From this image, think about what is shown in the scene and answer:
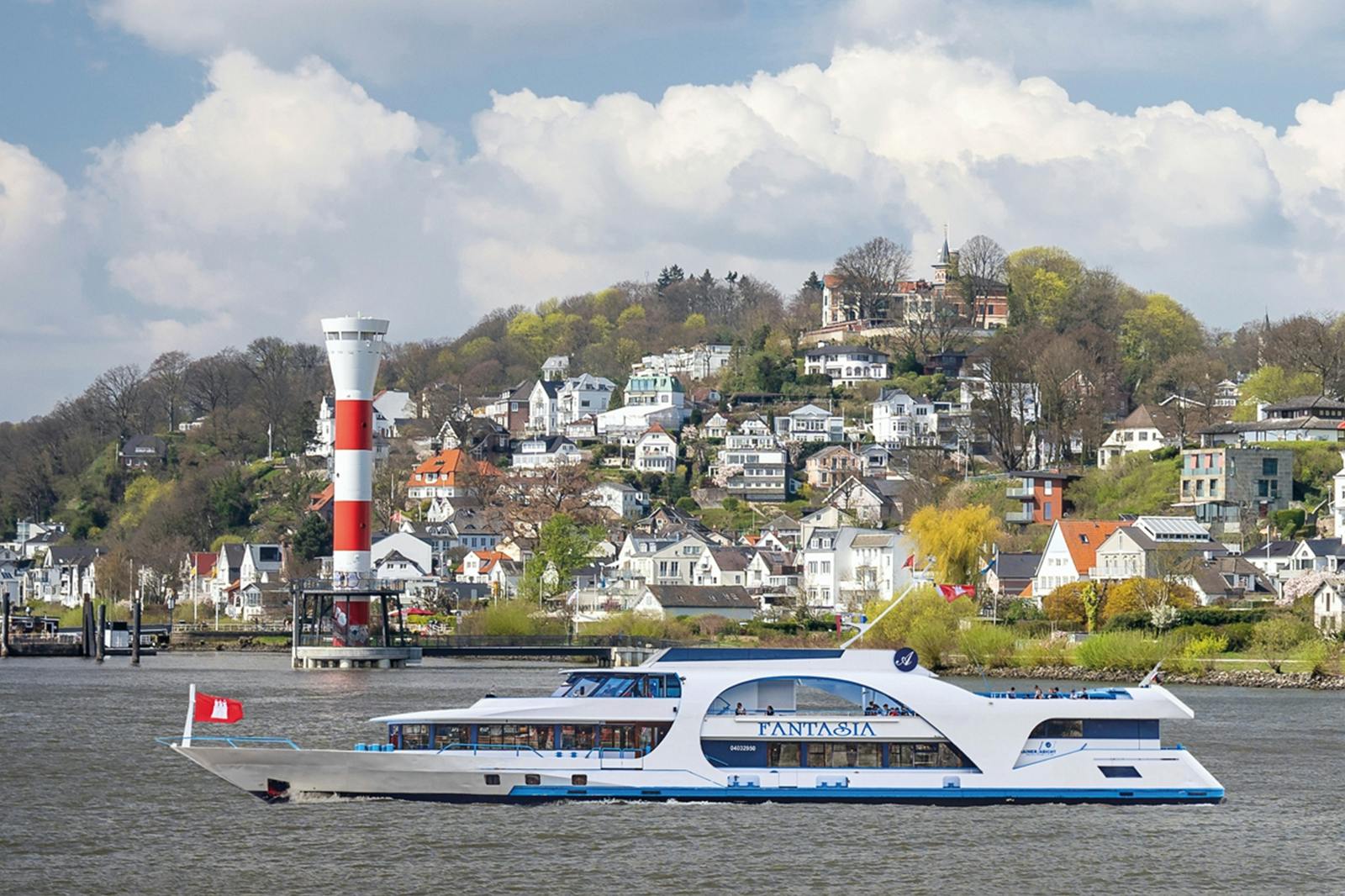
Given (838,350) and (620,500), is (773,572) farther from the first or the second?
(838,350)

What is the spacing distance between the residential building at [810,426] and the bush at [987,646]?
8843 centimetres

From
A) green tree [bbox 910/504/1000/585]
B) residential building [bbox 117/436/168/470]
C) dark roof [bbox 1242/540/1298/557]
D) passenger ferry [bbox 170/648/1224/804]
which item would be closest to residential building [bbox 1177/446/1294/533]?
dark roof [bbox 1242/540/1298/557]

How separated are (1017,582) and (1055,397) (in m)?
36.2

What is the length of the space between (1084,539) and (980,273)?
89.7m

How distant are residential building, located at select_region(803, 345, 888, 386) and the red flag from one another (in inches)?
5951

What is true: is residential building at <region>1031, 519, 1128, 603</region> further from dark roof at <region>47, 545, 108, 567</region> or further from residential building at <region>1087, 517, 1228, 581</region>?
dark roof at <region>47, 545, 108, 567</region>

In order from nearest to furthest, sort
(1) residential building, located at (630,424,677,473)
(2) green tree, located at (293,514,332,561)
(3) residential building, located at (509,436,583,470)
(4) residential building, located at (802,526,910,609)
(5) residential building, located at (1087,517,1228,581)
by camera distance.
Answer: (5) residential building, located at (1087,517,1228,581)
(4) residential building, located at (802,526,910,609)
(2) green tree, located at (293,514,332,561)
(1) residential building, located at (630,424,677,473)
(3) residential building, located at (509,436,583,470)

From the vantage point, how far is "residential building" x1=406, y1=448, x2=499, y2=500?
17500 centimetres

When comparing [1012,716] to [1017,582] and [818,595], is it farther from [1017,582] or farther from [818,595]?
[818,595]

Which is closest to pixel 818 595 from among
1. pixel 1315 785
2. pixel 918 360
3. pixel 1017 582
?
pixel 1017 582

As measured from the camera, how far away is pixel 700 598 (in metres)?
124

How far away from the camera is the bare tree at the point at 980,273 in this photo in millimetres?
194750

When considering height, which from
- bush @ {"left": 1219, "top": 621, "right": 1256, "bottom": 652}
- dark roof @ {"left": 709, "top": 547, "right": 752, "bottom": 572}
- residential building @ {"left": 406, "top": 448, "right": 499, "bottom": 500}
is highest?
residential building @ {"left": 406, "top": 448, "right": 499, "bottom": 500}

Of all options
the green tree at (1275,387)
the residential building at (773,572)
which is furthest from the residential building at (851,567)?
the green tree at (1275,387)
